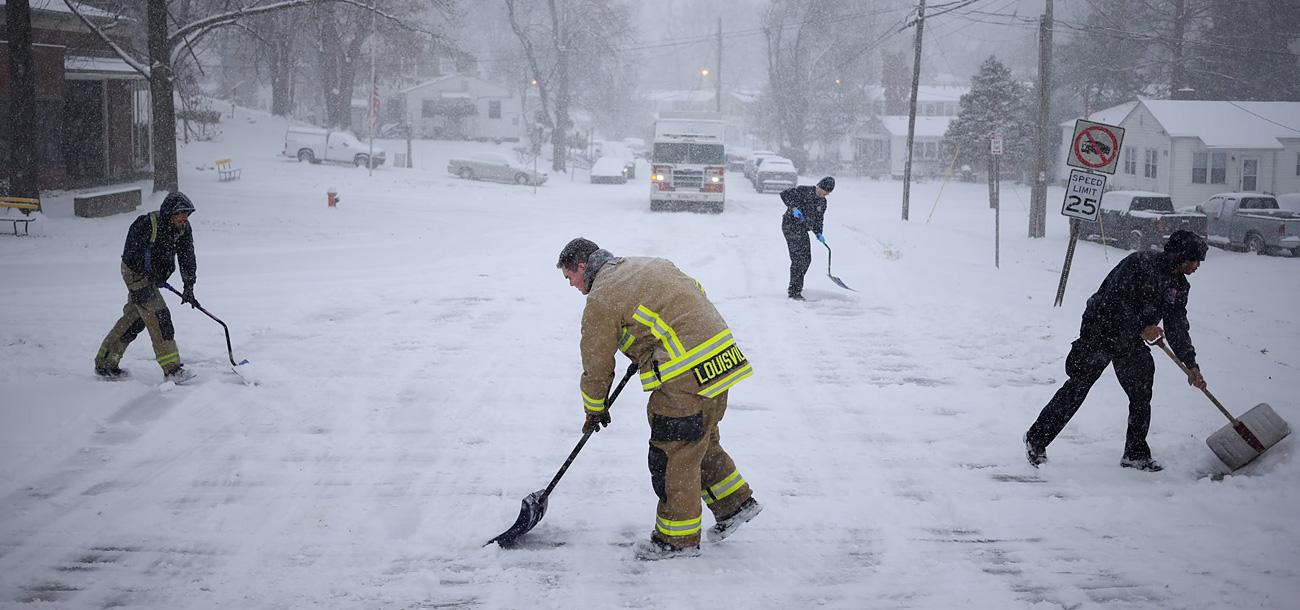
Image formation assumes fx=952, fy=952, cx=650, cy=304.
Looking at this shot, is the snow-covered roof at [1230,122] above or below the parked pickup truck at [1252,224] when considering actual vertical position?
above

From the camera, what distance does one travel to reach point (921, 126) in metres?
63.9

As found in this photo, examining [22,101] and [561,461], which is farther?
[22,101]

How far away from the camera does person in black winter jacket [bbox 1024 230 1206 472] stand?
6.04 m

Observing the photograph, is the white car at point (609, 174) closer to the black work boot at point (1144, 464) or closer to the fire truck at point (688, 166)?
the fire truck at point (688, 166)

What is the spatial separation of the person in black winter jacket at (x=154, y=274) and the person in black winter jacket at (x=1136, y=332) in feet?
22.4

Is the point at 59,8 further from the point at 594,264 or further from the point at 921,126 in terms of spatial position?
the point at 921,126

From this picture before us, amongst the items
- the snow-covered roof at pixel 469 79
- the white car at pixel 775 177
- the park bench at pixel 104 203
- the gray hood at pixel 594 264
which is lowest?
the gray hood at pixel 594 264

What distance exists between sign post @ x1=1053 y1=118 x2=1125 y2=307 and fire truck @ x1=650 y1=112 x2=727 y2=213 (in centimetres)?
1702

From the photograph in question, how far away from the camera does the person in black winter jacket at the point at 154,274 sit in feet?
25.6

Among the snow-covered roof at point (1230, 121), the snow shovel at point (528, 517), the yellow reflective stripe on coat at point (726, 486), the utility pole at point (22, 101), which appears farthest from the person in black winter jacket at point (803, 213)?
the snow-covered roof at point (1230, 121)

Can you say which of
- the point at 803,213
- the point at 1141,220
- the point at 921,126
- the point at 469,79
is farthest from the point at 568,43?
the point at 803,213

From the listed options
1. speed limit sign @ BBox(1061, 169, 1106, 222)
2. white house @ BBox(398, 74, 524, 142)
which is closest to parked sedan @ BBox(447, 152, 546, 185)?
white house @ BBox(398, 74, 524, 142)

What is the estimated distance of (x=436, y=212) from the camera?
26.4 metres

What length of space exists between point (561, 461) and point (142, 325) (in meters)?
4.06
